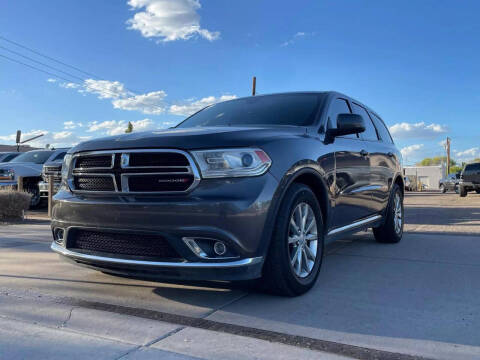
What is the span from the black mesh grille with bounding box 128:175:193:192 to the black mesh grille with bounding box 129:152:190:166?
0.09 meters

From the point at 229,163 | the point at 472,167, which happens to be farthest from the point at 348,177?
the point at 472,167

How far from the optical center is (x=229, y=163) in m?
2.93

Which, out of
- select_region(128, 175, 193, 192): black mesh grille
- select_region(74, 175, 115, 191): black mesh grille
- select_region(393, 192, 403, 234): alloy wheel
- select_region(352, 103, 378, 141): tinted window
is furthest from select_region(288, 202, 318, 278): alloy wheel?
select_region(393, 192, 403, 234): alloy wheel

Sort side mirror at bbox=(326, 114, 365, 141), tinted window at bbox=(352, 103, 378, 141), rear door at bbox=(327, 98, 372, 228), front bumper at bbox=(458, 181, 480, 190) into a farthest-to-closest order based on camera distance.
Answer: front bumper at bbox=(458, 181, 480, 190), tinted window at bbox=(352, 103, 378, 141), rear door at bbox=(327, 98, 372, 228), side mirror at bbox=(326, 114, 365, 141)

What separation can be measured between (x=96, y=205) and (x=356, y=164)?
274cm

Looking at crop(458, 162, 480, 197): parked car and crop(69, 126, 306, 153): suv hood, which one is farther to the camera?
crop(458, 162, 480, 197): parked car

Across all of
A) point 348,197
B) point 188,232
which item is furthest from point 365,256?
point 188,232

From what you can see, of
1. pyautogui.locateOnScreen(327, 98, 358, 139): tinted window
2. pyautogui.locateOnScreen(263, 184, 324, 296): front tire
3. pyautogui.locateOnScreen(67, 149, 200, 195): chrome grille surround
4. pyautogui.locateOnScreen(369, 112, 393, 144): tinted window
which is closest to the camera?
pyautogui.locateOnScreen(67, 149, 200, 195): chrome grille surround

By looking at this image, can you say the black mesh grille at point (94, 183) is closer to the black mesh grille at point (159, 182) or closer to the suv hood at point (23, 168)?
the black mesh grille at point (159, 182)

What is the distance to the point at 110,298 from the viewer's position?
3.37 metres

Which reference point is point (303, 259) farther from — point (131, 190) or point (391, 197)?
point (391, 197)

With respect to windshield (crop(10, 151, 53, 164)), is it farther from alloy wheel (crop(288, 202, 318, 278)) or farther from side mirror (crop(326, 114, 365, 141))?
alloy wheel (crop(288, 202, 318, 278))

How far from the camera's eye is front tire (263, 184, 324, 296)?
312cm

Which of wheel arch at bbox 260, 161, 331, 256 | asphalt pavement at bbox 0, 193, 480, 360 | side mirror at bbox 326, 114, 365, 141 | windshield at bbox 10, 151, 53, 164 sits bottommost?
asphalt pavement at bbox 0, 193, 480, 360
